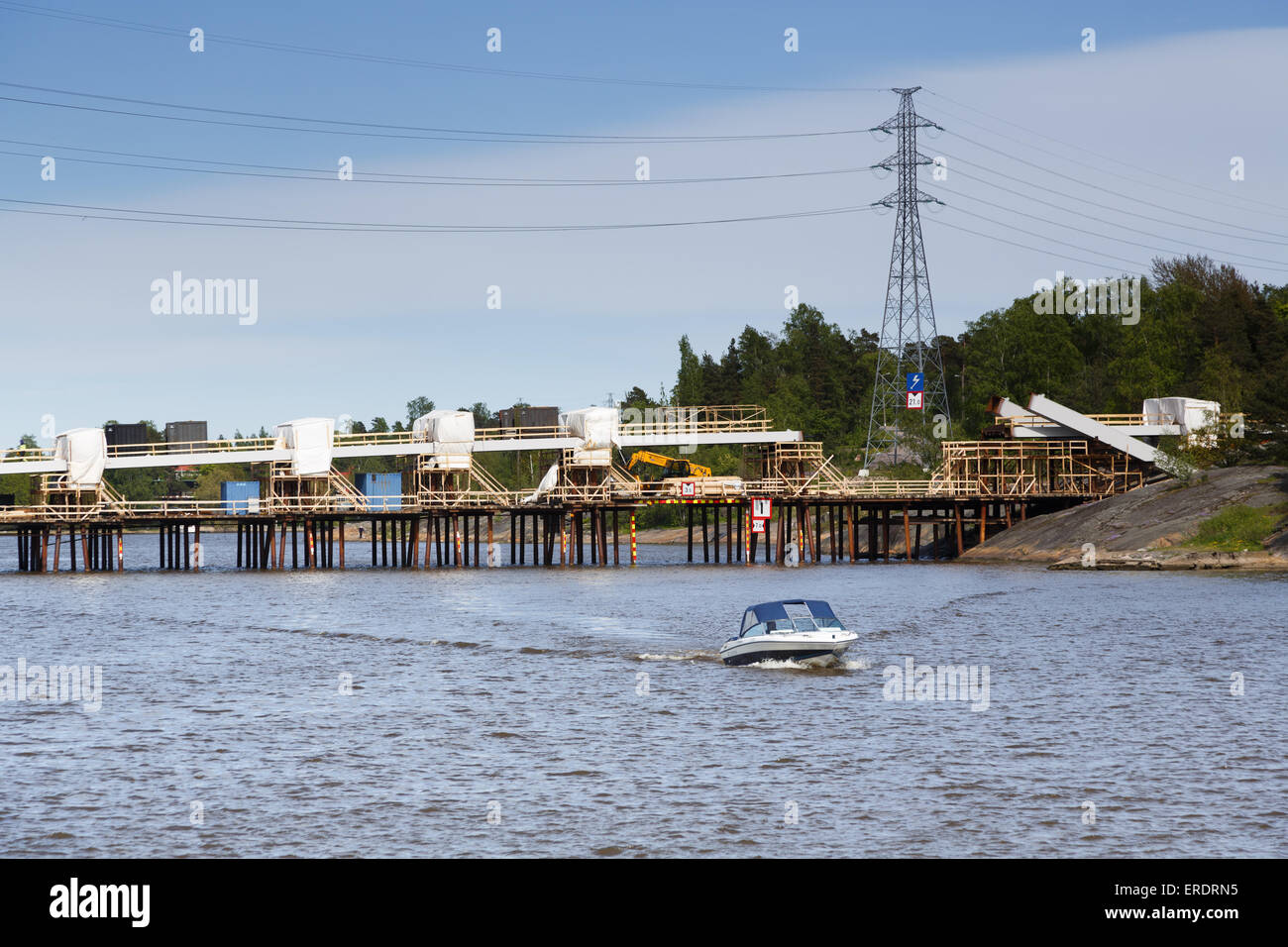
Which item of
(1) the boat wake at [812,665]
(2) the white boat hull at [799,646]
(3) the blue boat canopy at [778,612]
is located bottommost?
(1) the boat wake at [812,665]

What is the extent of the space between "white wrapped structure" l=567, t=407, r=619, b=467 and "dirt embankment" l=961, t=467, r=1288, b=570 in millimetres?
31672

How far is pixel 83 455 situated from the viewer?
4001 inches

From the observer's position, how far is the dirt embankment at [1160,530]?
84062 millimetres

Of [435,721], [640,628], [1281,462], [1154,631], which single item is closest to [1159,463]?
[1281,462]

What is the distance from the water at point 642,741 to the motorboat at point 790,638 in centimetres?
72

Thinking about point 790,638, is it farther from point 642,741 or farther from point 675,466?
point 675,466

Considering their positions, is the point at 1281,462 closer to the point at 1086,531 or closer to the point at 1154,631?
the point at 1086,531

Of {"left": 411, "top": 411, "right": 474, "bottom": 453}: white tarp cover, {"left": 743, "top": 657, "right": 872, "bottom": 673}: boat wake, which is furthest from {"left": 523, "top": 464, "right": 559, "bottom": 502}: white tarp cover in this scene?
{"left": 743, "top": 657, "right": 872, "bottom": 673}: boat wake

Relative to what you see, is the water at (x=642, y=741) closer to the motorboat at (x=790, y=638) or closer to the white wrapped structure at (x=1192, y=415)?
the motorboat at (x=790, y=638)

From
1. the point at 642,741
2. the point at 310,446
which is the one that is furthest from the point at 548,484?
the point at 642,741

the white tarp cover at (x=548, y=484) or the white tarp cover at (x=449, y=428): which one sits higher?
the white tarp cover at (x=449, y=428)

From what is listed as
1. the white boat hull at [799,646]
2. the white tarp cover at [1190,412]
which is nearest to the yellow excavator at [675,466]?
the white tarp cover at [1190,412]

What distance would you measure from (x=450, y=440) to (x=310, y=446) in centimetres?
1106
